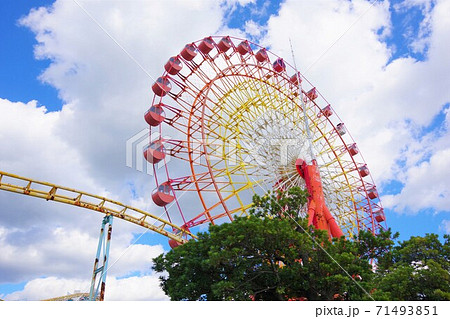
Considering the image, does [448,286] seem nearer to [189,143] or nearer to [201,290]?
[201,290]

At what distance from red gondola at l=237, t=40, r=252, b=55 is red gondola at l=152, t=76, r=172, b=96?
5.91 metres

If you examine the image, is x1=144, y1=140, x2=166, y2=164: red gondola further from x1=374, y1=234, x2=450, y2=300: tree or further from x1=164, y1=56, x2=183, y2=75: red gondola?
x1=374, y1=234, x2=450, y2=300: tree

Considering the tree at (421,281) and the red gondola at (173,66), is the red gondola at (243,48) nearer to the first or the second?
the red gondola at (173,66)

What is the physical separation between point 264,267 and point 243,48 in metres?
16.3

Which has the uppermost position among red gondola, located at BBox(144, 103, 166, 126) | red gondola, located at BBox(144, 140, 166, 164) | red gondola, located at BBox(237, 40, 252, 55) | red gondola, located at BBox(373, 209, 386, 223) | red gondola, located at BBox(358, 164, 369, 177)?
red gondola, located at BBox(237, 40, 252, 55)

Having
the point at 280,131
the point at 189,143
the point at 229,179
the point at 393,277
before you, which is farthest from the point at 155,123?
the point at 393,277

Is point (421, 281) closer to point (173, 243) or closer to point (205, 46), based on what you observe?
point (173, 243)

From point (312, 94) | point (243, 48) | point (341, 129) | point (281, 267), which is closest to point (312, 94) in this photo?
point (312, 94)

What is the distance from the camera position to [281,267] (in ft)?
48.6

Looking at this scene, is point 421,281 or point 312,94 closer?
point 421,281

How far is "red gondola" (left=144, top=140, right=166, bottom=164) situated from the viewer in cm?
2130

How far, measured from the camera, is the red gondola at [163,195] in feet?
67.7

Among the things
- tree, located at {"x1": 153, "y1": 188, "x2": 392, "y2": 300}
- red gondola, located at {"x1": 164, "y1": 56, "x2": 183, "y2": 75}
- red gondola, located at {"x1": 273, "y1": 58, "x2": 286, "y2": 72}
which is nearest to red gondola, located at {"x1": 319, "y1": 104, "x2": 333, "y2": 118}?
red gondola, located at {"x1": 273, "y1": 58, "x2": 286, "y2": 72}

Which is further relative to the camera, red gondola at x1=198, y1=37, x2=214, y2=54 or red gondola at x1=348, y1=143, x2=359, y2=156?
red gondola at x1=348, y1=143, x2=359, y2=156
